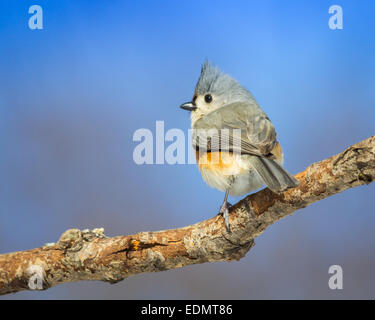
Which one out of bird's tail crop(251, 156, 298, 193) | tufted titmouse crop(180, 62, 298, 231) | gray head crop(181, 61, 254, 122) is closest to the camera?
bird's tail crop(251, 156, 298, 193)

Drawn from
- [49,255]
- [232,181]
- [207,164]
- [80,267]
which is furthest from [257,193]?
[49,255]

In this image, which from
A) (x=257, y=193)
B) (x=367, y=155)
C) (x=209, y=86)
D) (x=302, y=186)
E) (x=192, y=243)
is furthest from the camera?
(x=209, y=86)

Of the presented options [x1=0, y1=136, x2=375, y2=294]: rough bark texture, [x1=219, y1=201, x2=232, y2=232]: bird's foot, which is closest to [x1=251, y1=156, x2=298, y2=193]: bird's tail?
[x1=0, y1=136, x2=375, y2=294]: rough bark texture

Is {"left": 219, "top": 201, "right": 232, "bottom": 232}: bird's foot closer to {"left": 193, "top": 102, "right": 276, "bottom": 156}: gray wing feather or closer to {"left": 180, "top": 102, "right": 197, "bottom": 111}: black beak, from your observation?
{"left": 193, "top": 102, "right": 276, "bottom": 156}: gray wing feather

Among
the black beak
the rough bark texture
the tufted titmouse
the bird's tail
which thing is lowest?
the rough bark texture

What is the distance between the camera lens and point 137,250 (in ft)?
5.91

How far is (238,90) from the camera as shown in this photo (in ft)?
7.40

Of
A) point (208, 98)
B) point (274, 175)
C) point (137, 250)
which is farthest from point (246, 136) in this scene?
point (137, 250)

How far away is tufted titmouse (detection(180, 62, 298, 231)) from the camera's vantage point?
1.60 metres

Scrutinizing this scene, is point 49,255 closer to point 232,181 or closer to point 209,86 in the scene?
point 232,181

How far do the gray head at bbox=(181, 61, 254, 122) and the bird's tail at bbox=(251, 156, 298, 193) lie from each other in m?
0.69

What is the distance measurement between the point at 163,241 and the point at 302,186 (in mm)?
642

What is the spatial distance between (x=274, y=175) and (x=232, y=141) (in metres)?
0.31

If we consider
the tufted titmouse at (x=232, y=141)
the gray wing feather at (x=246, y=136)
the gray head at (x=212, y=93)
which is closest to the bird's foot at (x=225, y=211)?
the tufted titmouse at (x=232, y=141)
